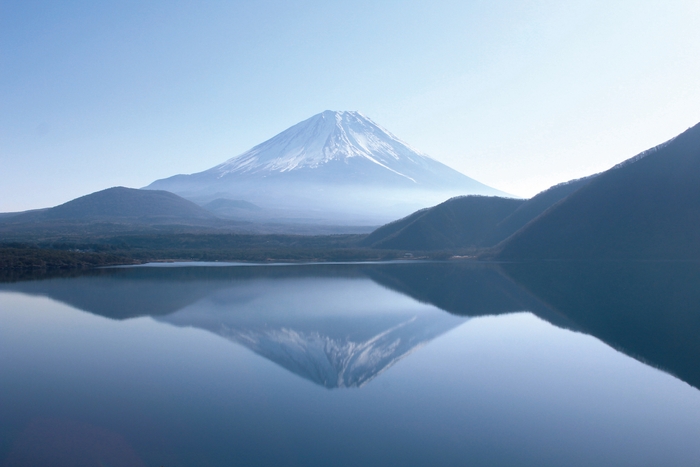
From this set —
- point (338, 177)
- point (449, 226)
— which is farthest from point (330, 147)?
point (449, 226)

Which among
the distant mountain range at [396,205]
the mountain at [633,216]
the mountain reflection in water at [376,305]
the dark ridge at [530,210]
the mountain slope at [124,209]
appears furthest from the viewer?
the mountain slope at [124,209]

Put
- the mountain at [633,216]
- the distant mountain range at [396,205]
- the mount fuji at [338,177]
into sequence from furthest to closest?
1. the mount fuji at [338,177]
2. the distant mountain range at [396,205]
3. the mountain at [633,216]

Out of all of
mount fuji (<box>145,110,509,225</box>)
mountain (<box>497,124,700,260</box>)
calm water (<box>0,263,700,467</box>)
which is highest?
mount fuji (<box>145,110,509,225</box>)

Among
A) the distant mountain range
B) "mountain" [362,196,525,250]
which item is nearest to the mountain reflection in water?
the distant mountain range

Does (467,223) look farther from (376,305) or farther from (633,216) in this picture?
(376,305)

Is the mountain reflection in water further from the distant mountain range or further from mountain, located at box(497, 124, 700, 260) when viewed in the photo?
the distant mountain range

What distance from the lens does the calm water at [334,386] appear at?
693cm

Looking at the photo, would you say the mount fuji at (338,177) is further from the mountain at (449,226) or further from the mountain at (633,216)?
the mountain at (633,216)

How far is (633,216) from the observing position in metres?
31.6

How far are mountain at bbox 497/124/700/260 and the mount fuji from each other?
271ft

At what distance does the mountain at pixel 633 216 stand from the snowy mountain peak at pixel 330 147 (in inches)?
4084

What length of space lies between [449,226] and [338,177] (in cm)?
9314

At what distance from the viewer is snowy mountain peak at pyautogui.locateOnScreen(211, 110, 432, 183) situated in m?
144

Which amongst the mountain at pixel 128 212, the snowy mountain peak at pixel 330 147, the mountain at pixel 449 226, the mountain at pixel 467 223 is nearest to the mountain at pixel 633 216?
the mountain at pixel 467 223
